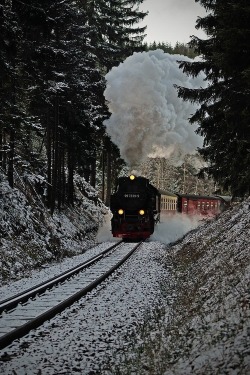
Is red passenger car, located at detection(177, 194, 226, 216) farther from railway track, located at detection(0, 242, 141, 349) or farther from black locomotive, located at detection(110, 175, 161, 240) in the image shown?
railway track, located at detection(0, 242, 141, 349)

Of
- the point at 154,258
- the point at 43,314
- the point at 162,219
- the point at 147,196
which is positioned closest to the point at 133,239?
the point at 147,196

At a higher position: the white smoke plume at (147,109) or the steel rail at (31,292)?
the white smoke plume at (147,109)

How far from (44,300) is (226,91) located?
31.6 feet

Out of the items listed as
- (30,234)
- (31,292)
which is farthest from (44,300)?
(30,234)

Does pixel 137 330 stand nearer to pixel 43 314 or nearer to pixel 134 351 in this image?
pixel 134 351

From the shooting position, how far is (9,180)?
16469 mm

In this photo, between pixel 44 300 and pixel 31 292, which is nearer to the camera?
pixel 44 300

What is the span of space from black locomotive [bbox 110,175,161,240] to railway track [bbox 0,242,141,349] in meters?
8.99

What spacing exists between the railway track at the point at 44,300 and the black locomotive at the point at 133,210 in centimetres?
899

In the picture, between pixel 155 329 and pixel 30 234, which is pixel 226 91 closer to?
pixel 30 234

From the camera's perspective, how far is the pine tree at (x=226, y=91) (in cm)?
1110

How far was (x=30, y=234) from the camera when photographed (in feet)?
51.5

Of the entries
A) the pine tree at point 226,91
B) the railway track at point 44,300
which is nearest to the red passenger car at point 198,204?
the pine tree at point 226,91

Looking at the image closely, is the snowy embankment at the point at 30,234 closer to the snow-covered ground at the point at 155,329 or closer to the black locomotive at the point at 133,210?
the snow-covered ground at the point at 155,329
